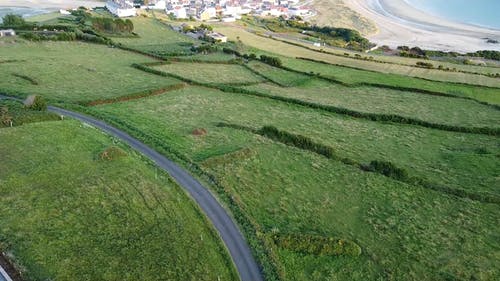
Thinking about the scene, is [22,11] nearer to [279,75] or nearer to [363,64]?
[279,75]

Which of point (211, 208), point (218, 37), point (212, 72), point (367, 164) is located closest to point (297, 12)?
point (218, 37)

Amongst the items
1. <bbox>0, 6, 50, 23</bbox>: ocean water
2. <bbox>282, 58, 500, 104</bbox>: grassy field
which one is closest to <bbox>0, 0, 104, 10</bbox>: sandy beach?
<bbox>0, 6, 50, 23</bbox>: ocean water

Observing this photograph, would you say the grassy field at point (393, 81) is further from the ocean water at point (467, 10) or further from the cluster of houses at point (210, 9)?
the ocean water at point (467, 10)

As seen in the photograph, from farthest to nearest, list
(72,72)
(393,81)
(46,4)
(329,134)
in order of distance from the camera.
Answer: (46,4) → (393,81) → (72,72) → (329,134)

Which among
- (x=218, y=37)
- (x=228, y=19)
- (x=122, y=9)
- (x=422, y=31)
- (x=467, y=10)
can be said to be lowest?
(x=122, y=9)

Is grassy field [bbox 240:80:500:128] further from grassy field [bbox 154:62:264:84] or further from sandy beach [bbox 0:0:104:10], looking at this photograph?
sandy beach [bbox 0:0:104:10]
